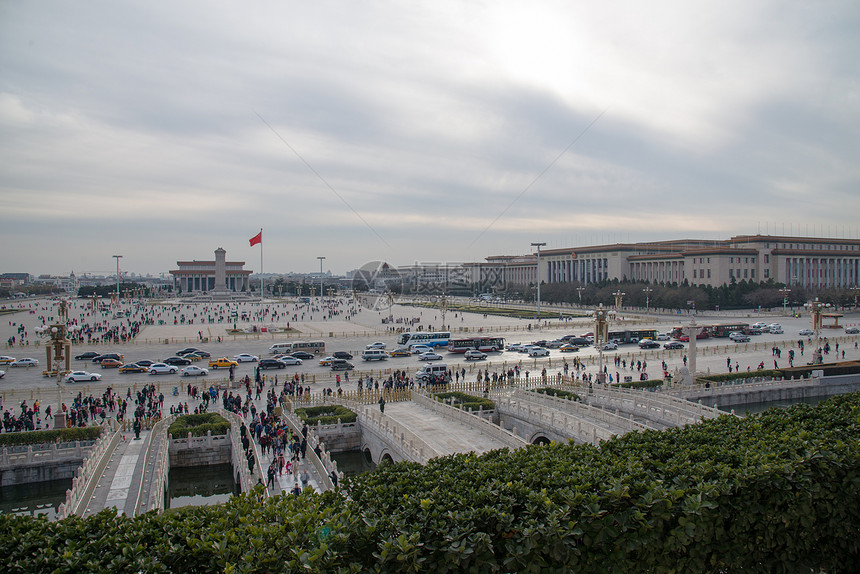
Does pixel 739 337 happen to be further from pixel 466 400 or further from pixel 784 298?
pixel 784 298

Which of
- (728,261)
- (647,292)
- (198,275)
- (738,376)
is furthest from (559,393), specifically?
(198,275)

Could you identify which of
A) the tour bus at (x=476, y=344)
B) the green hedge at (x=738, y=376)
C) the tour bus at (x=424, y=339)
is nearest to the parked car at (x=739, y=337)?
the green hedge at (x=738, y=376)

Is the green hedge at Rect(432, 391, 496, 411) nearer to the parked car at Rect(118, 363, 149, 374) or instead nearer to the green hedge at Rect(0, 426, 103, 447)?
the green hedge at Rect(0, 426, 103, 447)

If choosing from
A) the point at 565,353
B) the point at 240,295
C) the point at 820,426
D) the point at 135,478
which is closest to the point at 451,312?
the point at 565,353

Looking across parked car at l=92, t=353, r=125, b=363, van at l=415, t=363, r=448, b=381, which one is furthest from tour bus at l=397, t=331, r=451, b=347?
parked car at l=92, t=353, r=125, b=363

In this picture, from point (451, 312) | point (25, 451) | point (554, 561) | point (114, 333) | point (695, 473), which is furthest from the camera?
point (451, 312)

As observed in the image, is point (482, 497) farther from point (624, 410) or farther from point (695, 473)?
point (624, 410)

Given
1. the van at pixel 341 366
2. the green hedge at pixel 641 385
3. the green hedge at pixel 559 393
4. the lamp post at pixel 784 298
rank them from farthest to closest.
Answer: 1. the lamp post at pixel 784 298
2. the van at pixel 341 366
3. the green hedge at pixel 641 385
4. the green hedge at pixel 559 393

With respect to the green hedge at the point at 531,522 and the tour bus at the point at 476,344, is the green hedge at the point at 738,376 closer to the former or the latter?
the tour bus at the point at 476,344
